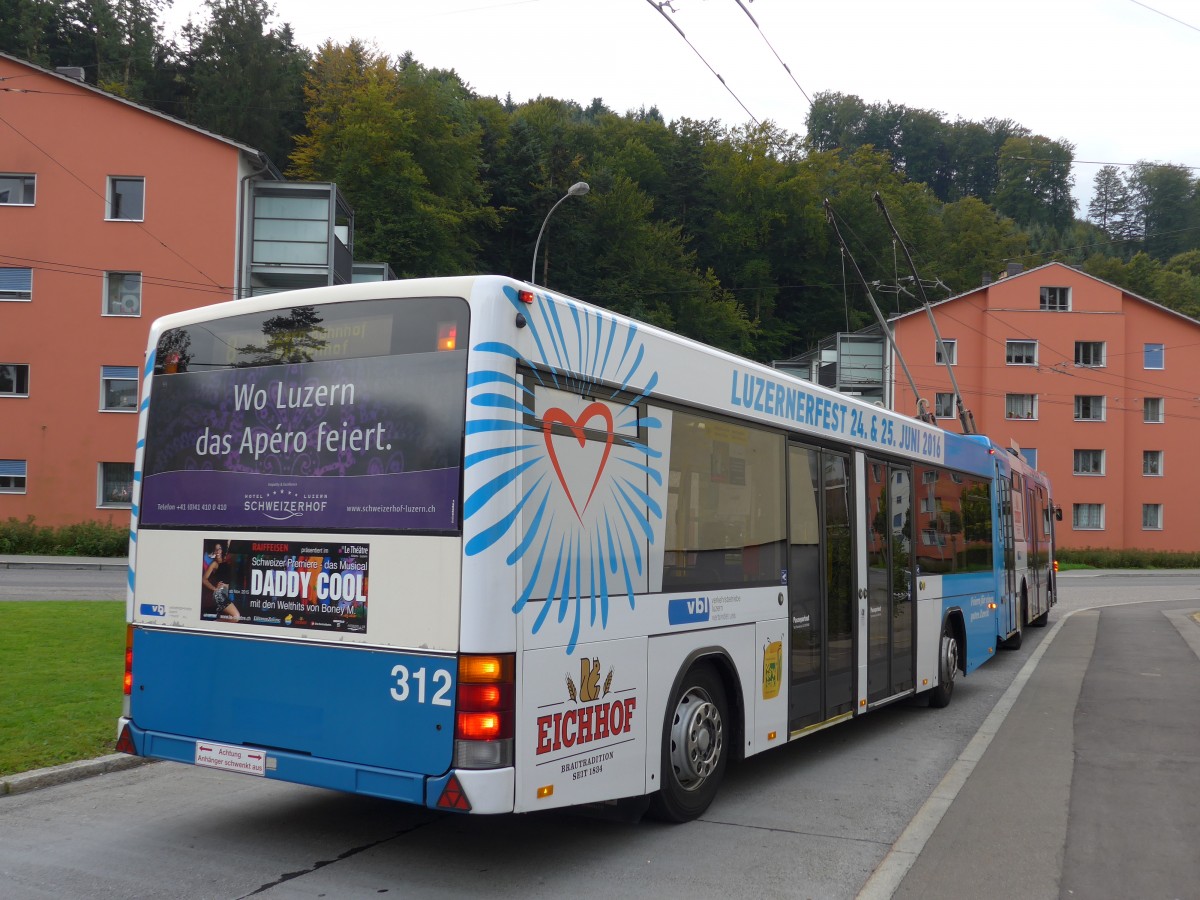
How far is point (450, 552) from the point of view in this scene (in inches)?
206

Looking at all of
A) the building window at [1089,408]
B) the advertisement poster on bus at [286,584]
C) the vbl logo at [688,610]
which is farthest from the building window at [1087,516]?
the advertisement poster on bus at [286,584]

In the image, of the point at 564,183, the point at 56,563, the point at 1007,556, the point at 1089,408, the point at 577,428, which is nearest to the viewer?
the point at 577,428

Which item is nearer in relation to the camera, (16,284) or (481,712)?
(481,712)

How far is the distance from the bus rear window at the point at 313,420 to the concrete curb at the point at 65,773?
6.55ft

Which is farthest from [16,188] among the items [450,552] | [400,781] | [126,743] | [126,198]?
[400,781]

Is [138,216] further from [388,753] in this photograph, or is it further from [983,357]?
[983,357]

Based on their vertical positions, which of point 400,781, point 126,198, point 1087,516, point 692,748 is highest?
point 126,198

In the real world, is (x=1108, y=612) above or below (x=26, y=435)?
below

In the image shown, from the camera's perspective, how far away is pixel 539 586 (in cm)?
538

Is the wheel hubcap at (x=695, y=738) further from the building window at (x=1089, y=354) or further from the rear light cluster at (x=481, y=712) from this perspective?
the building window at (x=1089, y=354)

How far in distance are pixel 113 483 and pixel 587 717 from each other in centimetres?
3397

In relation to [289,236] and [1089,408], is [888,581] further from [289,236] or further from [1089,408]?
[1089,408]

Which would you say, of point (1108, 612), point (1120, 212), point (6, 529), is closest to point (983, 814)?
point (1108, 612)

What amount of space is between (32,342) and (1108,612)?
32192 mm
